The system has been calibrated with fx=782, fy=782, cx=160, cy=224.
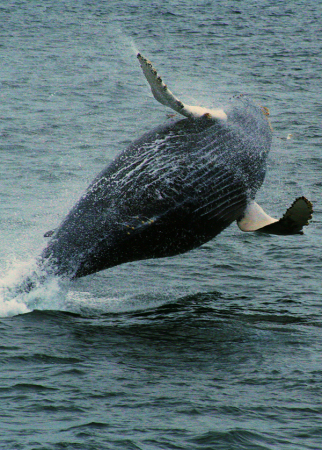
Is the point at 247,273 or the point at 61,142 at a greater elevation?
the point at 61,142

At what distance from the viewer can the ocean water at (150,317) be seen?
9.64 m

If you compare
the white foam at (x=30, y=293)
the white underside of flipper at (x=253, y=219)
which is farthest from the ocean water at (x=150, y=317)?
the white underside of flipper at (x=253, y=219)

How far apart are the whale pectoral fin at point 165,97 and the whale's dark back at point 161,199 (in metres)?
0.17

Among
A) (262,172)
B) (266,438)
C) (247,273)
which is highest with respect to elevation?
(262,172)

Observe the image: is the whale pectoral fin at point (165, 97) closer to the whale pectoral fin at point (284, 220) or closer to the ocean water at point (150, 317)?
the ocean water at point (150, 317)

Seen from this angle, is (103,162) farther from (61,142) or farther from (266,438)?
(266,438)

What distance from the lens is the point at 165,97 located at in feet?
43.9

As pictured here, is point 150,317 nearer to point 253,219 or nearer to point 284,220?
point 253,219

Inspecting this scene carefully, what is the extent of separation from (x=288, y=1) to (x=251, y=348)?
54.7m

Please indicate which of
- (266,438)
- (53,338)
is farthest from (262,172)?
(266,438)

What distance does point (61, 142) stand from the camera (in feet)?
87.9

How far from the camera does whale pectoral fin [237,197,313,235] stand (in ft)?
41.2

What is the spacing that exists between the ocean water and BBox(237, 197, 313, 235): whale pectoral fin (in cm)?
153

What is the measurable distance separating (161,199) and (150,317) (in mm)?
2077
